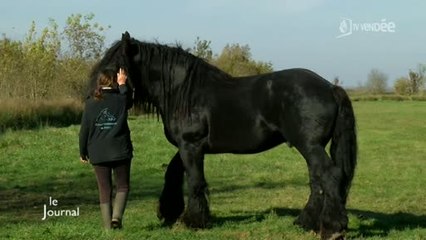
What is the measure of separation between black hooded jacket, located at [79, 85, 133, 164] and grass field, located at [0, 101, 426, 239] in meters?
0.88

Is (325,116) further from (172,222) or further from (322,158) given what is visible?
(172,222)

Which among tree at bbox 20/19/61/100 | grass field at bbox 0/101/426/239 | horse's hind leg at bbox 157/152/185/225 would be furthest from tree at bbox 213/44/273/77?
horse's hind leg at bbox 157/152/185/225

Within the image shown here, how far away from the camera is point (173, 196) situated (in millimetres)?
7859

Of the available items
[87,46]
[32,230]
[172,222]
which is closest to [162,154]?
[172,222]

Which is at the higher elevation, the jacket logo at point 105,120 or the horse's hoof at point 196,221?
the jacket logo at point 105,120

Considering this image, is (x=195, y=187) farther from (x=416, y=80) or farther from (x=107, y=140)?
(x=416, y=80)

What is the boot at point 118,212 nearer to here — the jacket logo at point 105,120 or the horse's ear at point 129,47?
the jacket logo at point 105,120

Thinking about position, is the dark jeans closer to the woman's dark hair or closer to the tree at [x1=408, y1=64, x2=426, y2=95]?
the woman's dark hair

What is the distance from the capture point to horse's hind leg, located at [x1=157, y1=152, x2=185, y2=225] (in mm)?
7812

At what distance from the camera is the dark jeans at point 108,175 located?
6.89 m

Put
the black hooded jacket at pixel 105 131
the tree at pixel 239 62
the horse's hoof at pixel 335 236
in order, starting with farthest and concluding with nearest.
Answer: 1. the tree at pixel 239 62
2. the black hooded jacket at pixel 105 131
3. the horse's hoof at pixel 335 236

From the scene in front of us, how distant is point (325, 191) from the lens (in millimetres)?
6777

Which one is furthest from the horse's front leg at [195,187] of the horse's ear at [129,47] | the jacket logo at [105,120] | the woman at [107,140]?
the horse's ear at [129,47]

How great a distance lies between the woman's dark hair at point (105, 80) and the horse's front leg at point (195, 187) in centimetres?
120
